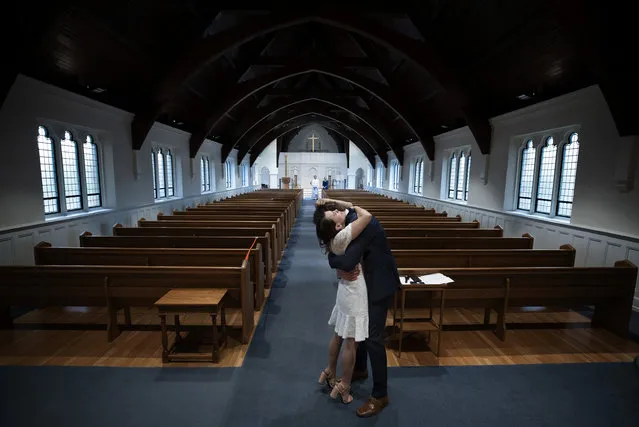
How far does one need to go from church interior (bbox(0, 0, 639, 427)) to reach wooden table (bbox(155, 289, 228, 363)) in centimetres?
3

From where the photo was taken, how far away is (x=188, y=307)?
132 inches

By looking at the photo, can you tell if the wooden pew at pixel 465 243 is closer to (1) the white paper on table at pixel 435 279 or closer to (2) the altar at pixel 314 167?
(1) the white paper on table at pixel 435 279

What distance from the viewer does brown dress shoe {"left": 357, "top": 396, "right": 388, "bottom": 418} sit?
2.72 meters

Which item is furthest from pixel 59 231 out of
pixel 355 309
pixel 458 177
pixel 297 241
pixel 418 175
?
pixel 418 175

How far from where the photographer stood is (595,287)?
418 centimetres

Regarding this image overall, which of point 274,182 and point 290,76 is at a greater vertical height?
point 290,76

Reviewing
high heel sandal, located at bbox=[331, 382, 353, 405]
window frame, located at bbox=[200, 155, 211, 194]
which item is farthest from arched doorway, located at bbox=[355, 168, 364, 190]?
high heel sandal, located at bbox=[331, 382, 353, 405]

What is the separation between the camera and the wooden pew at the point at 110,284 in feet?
13.0

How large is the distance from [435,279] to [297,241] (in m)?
6.64

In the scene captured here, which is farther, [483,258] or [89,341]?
[483,258]

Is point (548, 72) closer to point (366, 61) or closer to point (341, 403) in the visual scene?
point (366, 61)

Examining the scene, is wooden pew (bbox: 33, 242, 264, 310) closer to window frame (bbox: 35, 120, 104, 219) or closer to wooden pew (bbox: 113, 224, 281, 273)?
wooden pew (bbox: 113, 224, 281, 273)

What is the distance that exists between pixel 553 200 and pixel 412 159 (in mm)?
10474

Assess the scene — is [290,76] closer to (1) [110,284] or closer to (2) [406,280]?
(1) [110,284]
